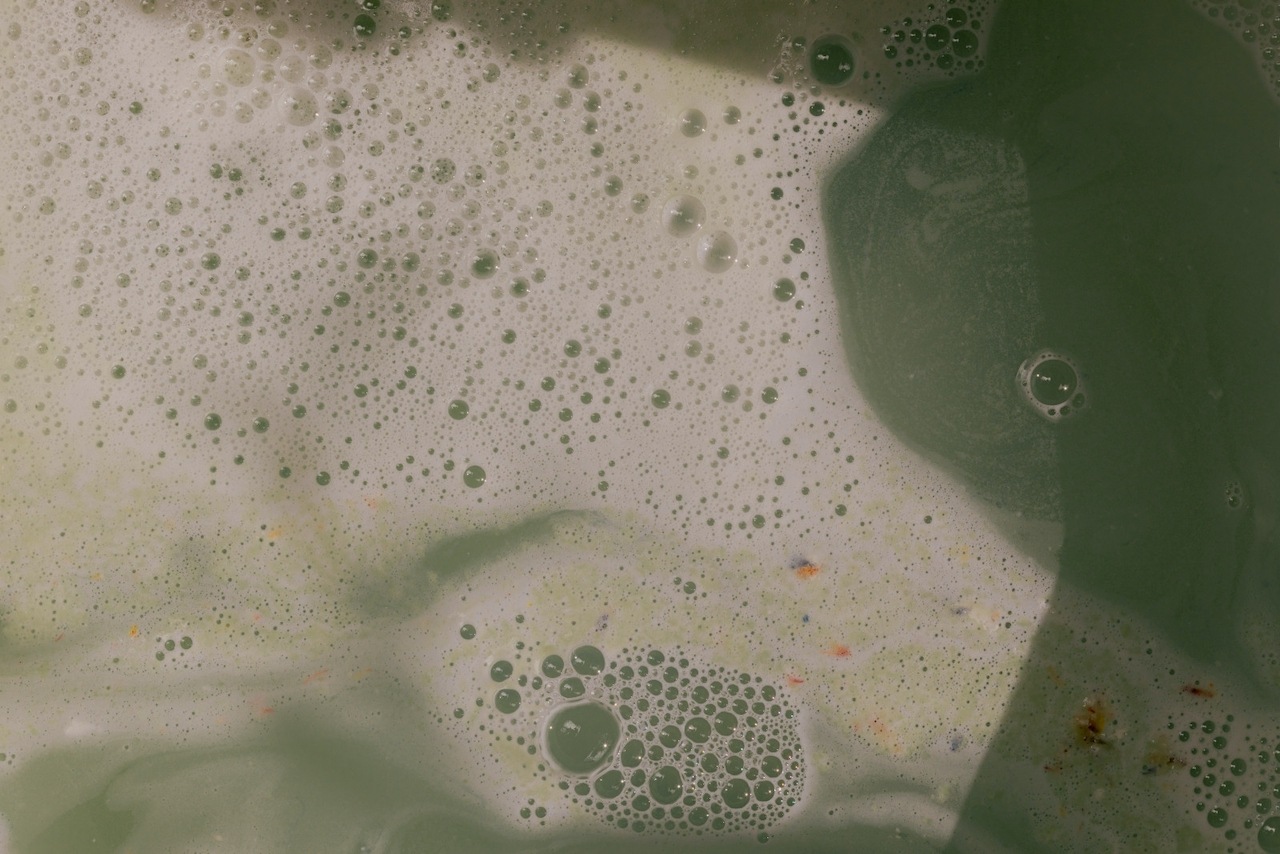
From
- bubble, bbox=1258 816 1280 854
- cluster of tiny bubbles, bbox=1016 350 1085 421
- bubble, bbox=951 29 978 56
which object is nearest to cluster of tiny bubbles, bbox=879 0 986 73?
bubble, bbox=951 29 978 56

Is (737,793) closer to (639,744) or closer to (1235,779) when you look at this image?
(639,744)

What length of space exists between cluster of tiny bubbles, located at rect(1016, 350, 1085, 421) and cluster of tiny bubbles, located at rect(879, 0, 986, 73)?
1.56 ft

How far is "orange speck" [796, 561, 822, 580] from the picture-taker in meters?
1.33

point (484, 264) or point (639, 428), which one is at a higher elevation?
point (484, 264)

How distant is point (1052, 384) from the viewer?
1.33 metres

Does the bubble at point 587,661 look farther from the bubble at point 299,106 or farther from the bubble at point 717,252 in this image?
the bubble at point 299,106

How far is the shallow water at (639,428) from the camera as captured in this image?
4.30 ft

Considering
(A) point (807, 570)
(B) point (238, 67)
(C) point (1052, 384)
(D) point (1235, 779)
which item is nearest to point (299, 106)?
(B) point (238, 67)

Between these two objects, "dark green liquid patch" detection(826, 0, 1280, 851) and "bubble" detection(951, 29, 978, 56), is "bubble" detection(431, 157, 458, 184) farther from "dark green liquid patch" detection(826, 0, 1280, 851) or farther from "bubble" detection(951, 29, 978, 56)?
"bubble" detection(951, 29, 978, 56)

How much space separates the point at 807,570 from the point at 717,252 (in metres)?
0.52

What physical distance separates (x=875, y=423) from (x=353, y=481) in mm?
821

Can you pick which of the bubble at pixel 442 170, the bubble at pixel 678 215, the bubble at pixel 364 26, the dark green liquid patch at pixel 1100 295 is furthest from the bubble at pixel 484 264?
the dark green liquid patch at pixel 1100 295

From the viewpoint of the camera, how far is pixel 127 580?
51.7 inches

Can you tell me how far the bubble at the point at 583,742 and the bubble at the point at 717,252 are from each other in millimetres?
717
